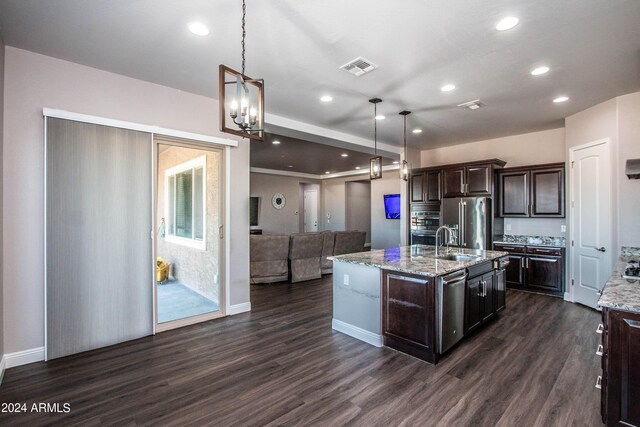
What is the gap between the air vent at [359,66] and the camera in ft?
9.83

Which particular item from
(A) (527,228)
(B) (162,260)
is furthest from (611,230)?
(B) (162,260)

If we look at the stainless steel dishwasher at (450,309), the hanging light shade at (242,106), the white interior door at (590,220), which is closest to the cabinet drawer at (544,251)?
the white interior door at (590,220)

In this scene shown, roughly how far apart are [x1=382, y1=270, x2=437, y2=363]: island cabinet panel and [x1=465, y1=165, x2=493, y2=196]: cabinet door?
11.8 ft

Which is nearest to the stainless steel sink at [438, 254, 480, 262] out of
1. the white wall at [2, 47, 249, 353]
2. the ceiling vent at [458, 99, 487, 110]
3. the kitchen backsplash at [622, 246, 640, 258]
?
the kitchen backsplash at [622, 246, 640, 258]

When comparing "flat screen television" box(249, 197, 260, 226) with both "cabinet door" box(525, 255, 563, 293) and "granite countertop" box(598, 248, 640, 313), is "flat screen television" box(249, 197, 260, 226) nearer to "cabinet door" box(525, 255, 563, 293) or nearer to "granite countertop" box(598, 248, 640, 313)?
"cabinet door" box(525, 255, 563, 293)

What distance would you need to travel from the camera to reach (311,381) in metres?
2.54

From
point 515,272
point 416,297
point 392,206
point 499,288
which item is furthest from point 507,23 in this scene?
point 392,206

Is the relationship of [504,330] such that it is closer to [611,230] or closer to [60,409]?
[611,230]

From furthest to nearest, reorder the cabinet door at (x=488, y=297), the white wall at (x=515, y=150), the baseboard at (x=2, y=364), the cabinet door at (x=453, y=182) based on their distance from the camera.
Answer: the cabinet door at (x=453, y=182) < the white wall at (x=515, y=150) < the cabinet door at (x=488, y=297) < the baseboard at (x=2, y=364)

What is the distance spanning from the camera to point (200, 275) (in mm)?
5004

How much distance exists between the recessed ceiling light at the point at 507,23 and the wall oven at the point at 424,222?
4158 mm

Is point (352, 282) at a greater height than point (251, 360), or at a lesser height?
greater

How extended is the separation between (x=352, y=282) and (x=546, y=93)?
3327 mm

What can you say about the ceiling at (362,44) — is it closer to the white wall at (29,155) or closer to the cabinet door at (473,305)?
the white wall at (29,155)
